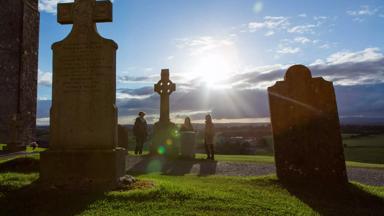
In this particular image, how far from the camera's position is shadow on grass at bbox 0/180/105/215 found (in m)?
4.76

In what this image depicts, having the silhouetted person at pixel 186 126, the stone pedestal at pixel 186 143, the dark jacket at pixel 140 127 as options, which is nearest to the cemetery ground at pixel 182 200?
the stone pedestal at pixel 186 143

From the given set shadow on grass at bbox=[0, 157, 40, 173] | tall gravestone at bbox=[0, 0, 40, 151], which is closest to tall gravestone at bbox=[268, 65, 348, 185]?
shadow on grass at bbox=[0, 157, 40, 173]

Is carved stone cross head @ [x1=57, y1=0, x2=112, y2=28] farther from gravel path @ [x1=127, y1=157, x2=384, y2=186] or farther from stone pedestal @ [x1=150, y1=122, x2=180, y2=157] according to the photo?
stone pedestal @ [x1=150, y1=122, x2=180, y2=157]

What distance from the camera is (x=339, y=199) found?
20.4 ft

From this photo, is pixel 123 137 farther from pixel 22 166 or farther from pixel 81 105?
pixel 81 105

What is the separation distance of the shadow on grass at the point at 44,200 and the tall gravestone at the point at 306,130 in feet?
13.5

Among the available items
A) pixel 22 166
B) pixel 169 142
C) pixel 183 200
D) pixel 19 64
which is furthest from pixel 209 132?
pixel 19 64

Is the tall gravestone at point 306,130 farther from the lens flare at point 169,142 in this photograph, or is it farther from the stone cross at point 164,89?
the stone cross at point 164,89

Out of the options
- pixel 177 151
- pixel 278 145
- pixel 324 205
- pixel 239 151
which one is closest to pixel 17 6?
pixel 177 151

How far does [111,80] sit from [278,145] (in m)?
3.96

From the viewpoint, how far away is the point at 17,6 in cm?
2291

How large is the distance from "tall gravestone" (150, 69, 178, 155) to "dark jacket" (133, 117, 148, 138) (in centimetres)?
54

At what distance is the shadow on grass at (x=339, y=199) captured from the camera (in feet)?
17.7

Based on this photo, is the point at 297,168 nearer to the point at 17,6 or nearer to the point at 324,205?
the point at 324,205
